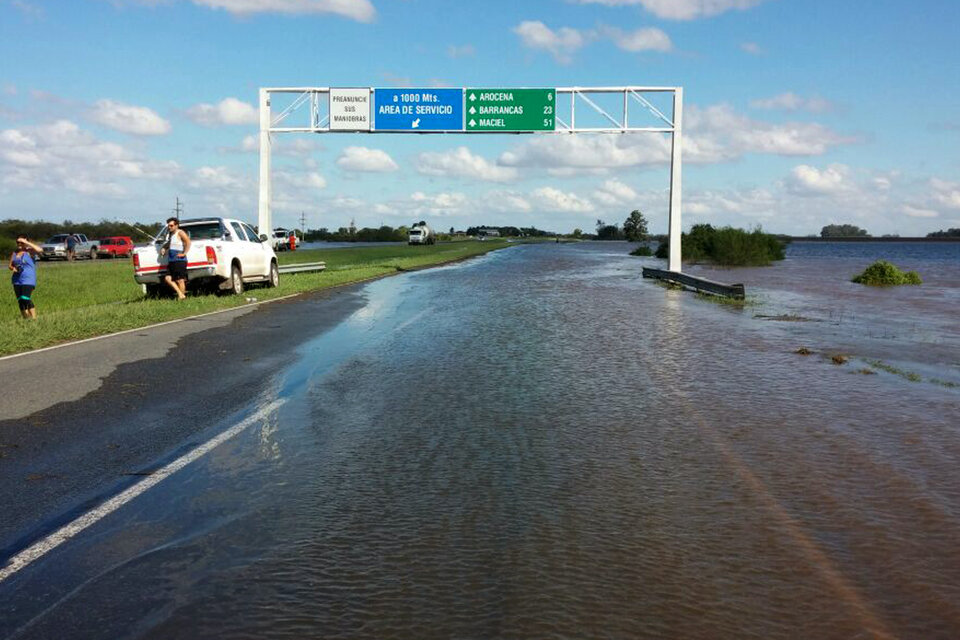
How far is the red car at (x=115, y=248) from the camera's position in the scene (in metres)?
60.6

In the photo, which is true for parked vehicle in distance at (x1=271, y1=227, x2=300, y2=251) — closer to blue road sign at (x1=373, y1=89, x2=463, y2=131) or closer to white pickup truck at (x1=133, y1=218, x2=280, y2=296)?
blue road sign at (x1=373, y1=89, x2=463, y2=131)

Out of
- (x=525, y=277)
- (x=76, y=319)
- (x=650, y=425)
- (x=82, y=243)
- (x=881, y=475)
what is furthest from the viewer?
(x=82, y=243)

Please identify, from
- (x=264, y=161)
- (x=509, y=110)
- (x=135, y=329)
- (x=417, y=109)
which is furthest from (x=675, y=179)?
(x=135, y=329)

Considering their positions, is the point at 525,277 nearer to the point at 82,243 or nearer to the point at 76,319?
the point at 76,319

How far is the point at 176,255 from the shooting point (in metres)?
21.0

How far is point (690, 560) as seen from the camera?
4.63 metres

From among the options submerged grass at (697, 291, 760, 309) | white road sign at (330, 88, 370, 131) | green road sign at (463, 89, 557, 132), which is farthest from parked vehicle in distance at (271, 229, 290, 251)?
submerged grass at (697, 291, 760, 309)

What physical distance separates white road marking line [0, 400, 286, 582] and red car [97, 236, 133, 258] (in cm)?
5790

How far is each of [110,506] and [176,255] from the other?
16406 mm

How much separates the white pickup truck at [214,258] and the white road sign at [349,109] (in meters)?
12.4

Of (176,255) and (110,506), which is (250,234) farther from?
(110,506)

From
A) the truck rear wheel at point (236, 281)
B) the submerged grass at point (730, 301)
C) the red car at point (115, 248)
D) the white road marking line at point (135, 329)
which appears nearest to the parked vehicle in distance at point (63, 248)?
the red car at point (115, 248)

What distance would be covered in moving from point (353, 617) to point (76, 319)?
15.2 meters

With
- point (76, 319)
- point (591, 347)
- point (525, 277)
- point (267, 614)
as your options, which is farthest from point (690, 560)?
point (525, 277)
